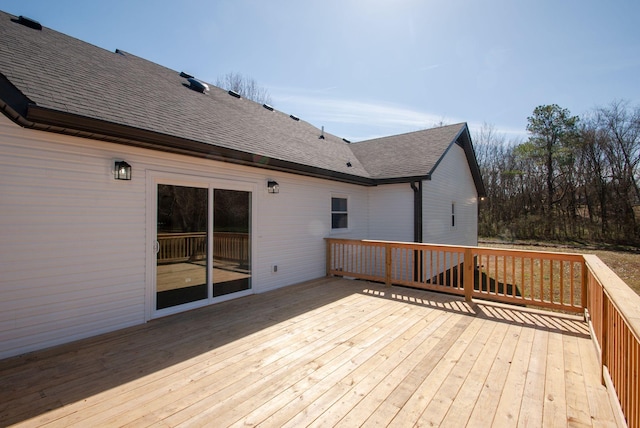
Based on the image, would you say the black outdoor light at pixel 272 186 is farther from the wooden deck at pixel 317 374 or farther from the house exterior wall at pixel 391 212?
the house exterior wall at pixel 391 212

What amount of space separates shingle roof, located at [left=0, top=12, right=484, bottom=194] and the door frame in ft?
1.39

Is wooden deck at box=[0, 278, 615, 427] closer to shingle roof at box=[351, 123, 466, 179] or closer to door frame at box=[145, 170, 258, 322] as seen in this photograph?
door frame at box=[145, 170, 258, 322]

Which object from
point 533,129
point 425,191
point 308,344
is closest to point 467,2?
point 425,191

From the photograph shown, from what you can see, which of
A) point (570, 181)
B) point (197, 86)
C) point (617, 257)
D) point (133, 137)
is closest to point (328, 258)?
point (133, 137)

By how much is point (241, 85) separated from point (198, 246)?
53.4 feet

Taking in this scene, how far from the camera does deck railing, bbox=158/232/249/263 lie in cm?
432

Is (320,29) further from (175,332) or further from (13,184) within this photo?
(175,332)

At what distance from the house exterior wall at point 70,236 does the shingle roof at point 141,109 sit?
1.02 ft

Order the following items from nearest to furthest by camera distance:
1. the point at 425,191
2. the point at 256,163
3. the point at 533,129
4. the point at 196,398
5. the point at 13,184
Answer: the point at 196,398, the point at 13,184, the point at 256,163, the point at 425,191, the point at 533,129

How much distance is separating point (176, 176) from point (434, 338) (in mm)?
4199

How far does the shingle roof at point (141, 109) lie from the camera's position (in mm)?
3244

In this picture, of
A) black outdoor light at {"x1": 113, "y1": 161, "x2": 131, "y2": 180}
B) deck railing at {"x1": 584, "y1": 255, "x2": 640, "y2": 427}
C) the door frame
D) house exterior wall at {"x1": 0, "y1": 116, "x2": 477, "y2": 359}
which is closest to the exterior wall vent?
house exterior wall at {"x1": 0, "y1": 116, "x2": 477, "y2": 359}

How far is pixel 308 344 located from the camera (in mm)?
3402

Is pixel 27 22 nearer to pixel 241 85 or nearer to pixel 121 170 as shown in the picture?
pixel 121 170
